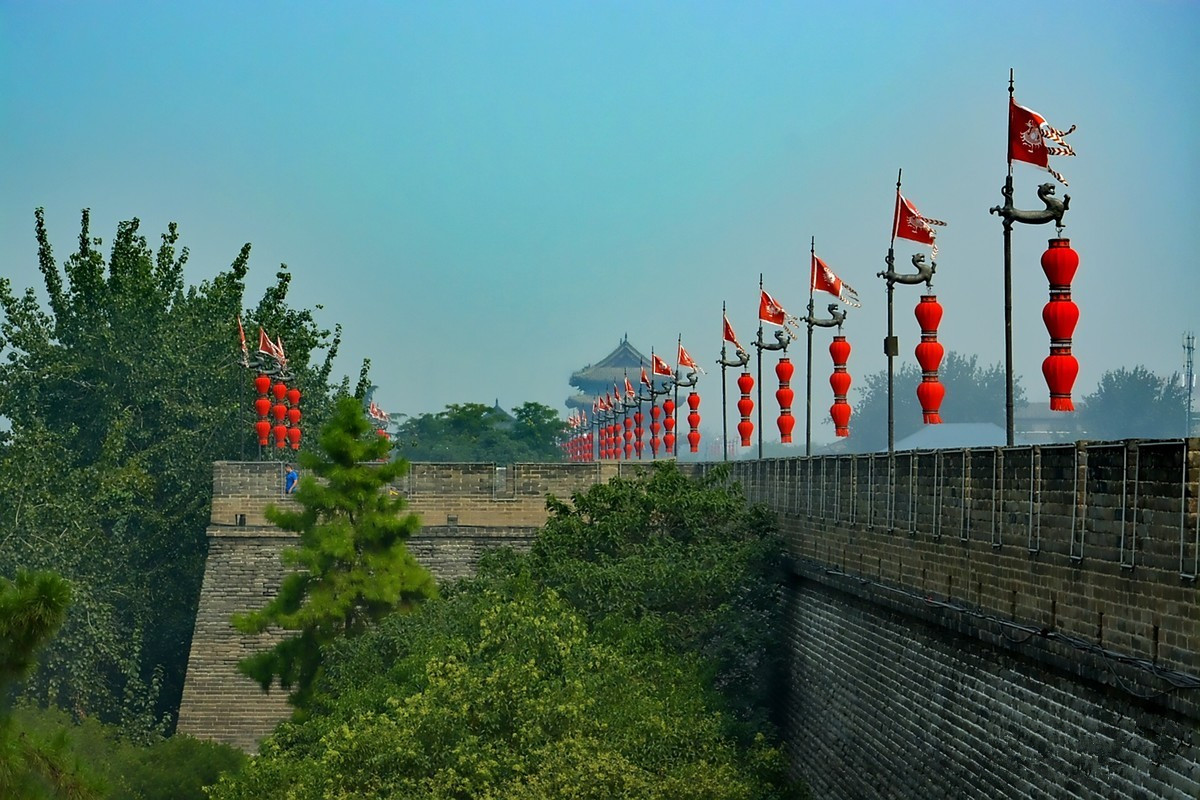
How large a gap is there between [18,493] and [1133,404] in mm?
75447

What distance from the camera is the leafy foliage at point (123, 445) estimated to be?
36.2 meters

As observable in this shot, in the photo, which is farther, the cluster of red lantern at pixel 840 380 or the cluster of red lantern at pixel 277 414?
the cluster of red lantern at pixel 277 414

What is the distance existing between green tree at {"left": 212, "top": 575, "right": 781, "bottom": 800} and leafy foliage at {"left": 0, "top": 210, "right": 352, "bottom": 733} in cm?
1566

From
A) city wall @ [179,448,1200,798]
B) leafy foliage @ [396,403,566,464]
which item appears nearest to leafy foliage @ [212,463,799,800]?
city wall @ [179,448,1200,798]

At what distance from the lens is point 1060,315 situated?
15.1 metres

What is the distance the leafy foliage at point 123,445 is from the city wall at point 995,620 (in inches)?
678

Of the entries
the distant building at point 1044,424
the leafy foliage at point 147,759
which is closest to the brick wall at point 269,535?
the leafy foliage at point 147,759

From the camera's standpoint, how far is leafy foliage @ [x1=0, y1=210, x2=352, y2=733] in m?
36.2

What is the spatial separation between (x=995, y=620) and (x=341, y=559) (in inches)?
609

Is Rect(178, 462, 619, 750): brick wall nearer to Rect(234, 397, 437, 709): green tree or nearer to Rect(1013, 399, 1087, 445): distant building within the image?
Rect(234, 397, 437, 709): green tree

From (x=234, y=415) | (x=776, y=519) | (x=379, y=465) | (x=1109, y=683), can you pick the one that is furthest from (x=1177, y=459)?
(x=234, y=415)

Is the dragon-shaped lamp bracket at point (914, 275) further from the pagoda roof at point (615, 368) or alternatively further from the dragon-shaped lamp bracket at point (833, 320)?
the pagoda roof at point (615, 368)

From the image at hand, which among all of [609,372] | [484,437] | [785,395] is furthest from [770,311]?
[609,372]

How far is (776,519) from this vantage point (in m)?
24.2
